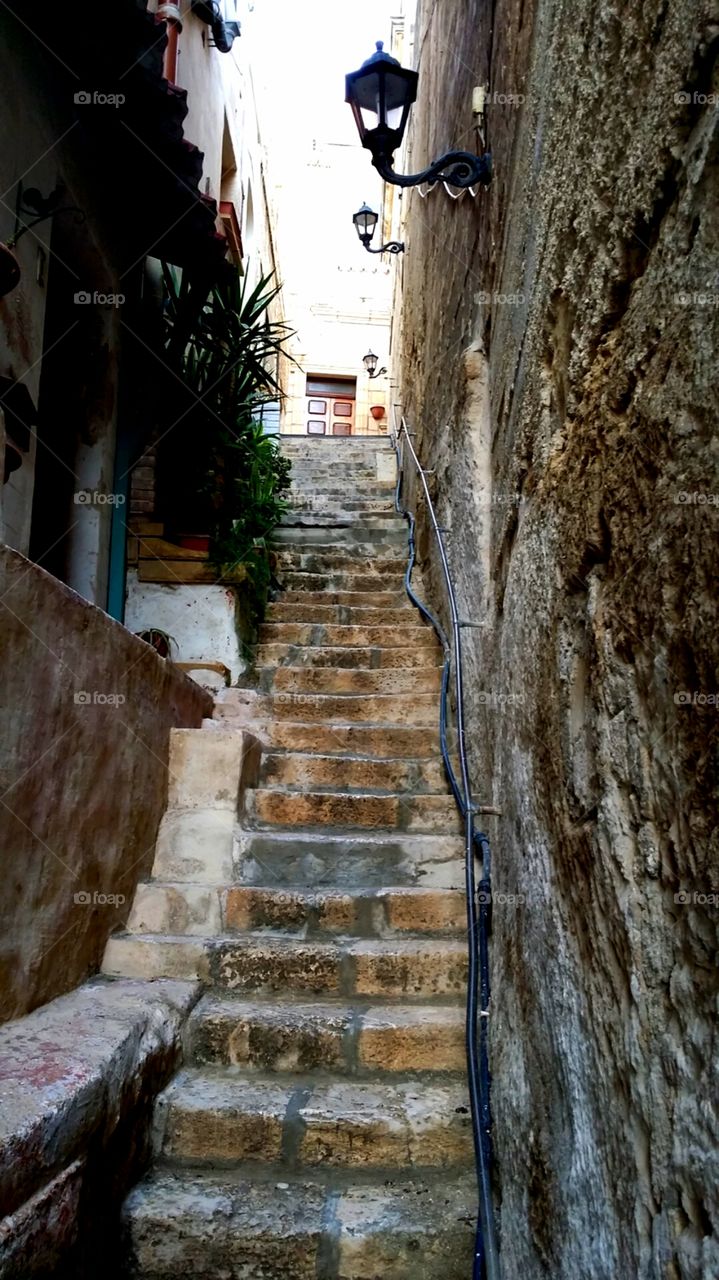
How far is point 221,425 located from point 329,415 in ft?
38.0

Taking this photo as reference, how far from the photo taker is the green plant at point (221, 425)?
452 cm

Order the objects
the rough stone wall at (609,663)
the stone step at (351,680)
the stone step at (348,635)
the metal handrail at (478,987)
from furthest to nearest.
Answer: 1. the stone step at (348,635)
2. the stone step at (351,680)
3. the metal handrail at (478,987)
4. the rough stone wall at (609,663)

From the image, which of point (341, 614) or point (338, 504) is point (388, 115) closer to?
point (341, 614)

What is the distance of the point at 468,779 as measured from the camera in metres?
A: 2.85

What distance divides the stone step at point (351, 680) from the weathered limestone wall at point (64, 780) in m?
1.43

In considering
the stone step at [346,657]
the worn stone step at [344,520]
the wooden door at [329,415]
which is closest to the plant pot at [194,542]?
the stone step at [346,657]

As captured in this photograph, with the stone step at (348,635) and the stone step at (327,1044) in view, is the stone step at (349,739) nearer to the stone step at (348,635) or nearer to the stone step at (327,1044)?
the stone step at (348,635)

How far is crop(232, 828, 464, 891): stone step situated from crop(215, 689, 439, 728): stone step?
0.94 metres

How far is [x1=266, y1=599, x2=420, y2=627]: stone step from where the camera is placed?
15.2ft

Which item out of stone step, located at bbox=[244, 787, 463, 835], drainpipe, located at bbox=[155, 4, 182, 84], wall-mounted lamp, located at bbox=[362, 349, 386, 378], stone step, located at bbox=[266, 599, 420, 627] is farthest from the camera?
wall-mounted lamp, located at bbox=[362, 349, 386, 378]

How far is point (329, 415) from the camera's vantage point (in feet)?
51.9

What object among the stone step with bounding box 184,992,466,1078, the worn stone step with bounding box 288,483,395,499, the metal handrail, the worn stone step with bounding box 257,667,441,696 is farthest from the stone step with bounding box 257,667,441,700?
the worn stone step with bounding box 288,483,395,499

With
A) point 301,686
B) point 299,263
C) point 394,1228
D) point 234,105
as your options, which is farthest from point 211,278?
point 299,263

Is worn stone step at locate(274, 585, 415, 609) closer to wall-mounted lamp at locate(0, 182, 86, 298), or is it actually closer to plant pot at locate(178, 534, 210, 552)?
plant pot at locate(178, 534, 210, 552)
